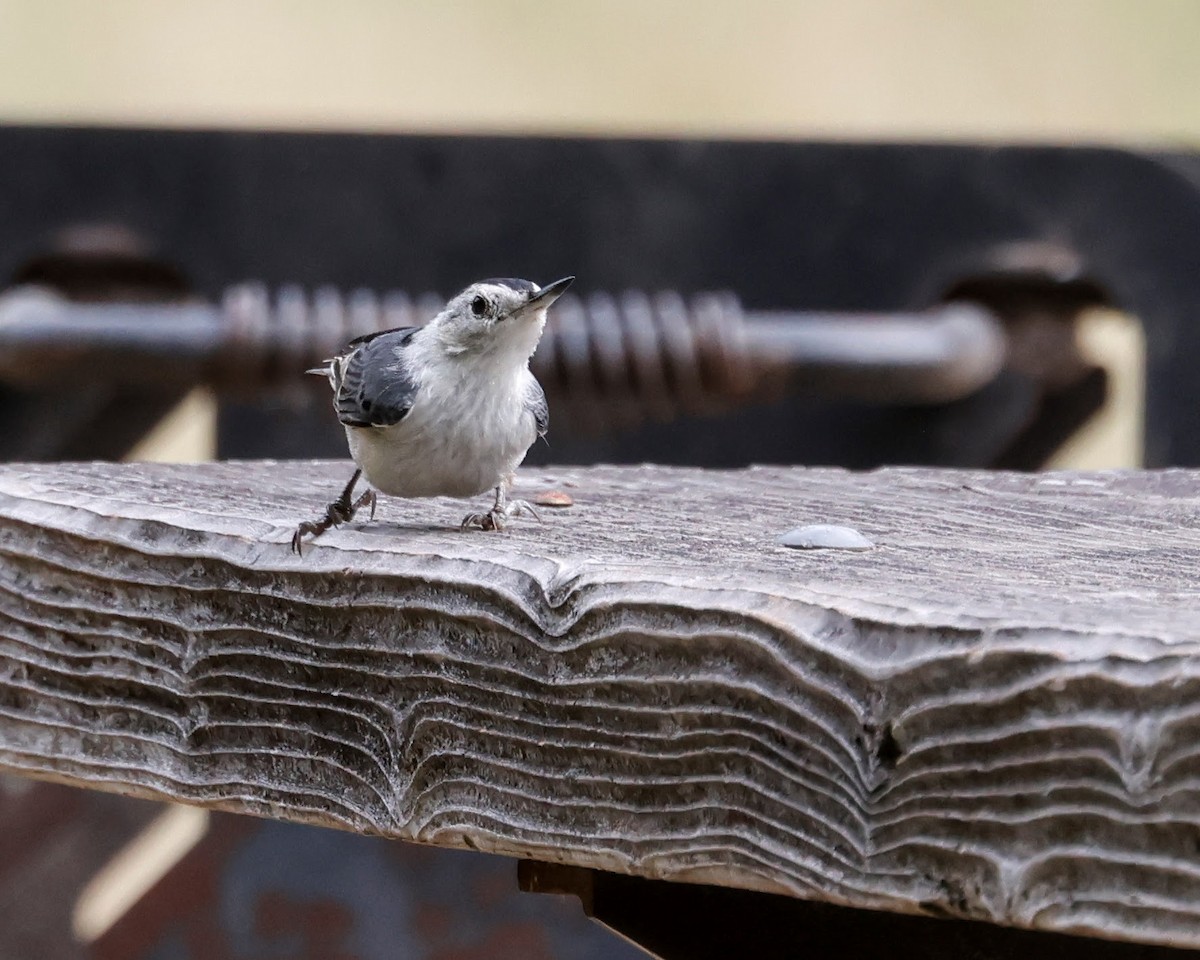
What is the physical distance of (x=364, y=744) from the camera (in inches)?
55.7

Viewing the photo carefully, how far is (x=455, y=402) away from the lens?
84.7 inches

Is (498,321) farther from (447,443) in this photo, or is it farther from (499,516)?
(499,516)

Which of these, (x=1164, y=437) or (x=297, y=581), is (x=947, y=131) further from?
(x=297, y=581)

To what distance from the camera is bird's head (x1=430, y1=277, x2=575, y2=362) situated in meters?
2.22

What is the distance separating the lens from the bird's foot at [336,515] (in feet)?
5.01

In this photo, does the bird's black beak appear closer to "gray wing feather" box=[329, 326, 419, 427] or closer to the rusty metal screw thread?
"gray wing feather" box=[329, 326, 419, 427]

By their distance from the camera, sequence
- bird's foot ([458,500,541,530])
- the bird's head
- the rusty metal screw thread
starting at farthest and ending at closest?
the rusty metal screw thread, the bird's head, bird's foot ([458,500,541,530])

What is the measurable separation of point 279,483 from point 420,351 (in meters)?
0.28

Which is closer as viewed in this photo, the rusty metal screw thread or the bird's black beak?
the bird's black beak

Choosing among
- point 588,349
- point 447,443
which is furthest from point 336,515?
point 588,349

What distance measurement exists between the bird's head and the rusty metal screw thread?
1.08m

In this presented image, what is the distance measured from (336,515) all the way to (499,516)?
202 millimetres

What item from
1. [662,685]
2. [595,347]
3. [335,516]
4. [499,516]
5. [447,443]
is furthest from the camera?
[595,347]

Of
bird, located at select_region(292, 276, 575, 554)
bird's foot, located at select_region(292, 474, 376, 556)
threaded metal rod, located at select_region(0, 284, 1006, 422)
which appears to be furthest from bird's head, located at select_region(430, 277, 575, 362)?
threaded metal rod, located at select_region(0, 284, 1006, 422)
